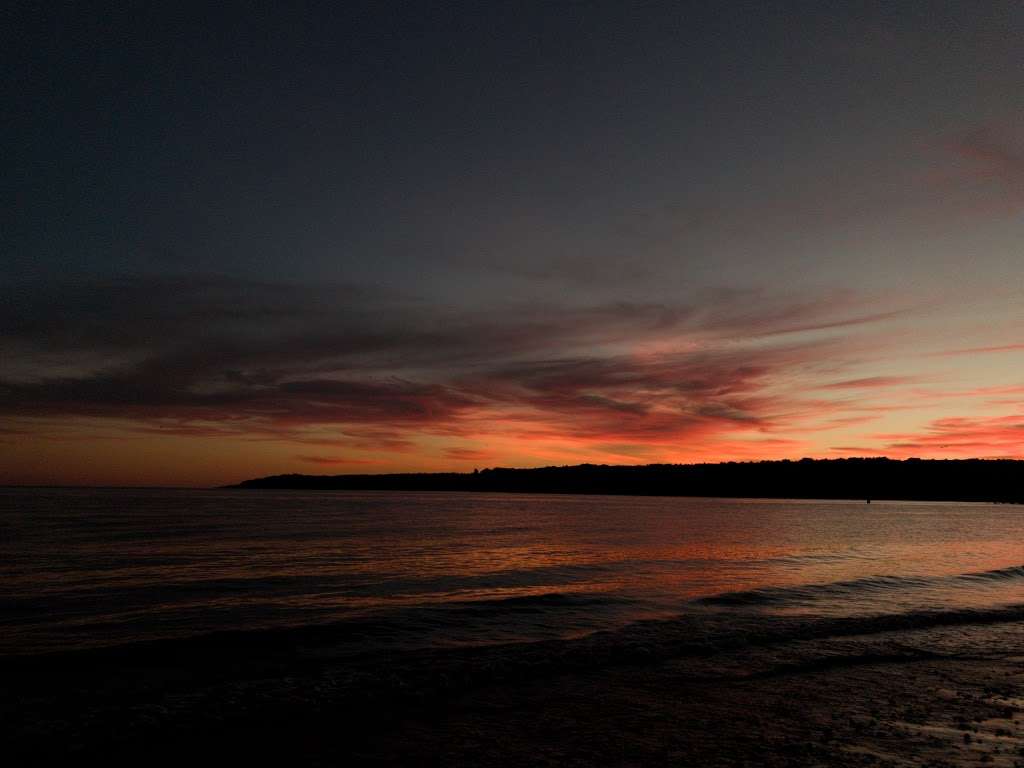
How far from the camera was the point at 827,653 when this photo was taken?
1670 centimetres

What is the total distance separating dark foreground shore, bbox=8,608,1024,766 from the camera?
33.1 ft

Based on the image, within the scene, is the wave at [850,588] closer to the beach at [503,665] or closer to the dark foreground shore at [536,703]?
the beach at [503,665]

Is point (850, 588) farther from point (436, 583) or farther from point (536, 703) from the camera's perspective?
point (536, 703)

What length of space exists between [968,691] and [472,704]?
31.5 feet

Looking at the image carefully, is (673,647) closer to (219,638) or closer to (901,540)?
(219,638)

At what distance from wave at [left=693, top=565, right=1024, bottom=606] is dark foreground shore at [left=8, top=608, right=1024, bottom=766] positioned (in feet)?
21.6

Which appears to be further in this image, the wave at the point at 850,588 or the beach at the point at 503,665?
the wave at the point at 850,588

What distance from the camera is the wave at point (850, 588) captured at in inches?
989

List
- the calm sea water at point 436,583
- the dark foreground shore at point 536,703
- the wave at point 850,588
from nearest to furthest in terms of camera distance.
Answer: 1. the dark foreground shore at point 536,703
2. the calm sea water at point 436,583
3. the wave at point 850,588

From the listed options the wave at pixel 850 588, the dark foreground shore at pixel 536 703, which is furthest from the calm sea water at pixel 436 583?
the dark foreground shore at pixel 536 703

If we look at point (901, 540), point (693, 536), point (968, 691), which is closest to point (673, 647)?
point (968, 691)

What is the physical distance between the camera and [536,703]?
12516mm

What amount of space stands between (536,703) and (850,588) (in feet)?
70.0

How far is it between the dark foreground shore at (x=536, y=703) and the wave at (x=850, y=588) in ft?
21.6
